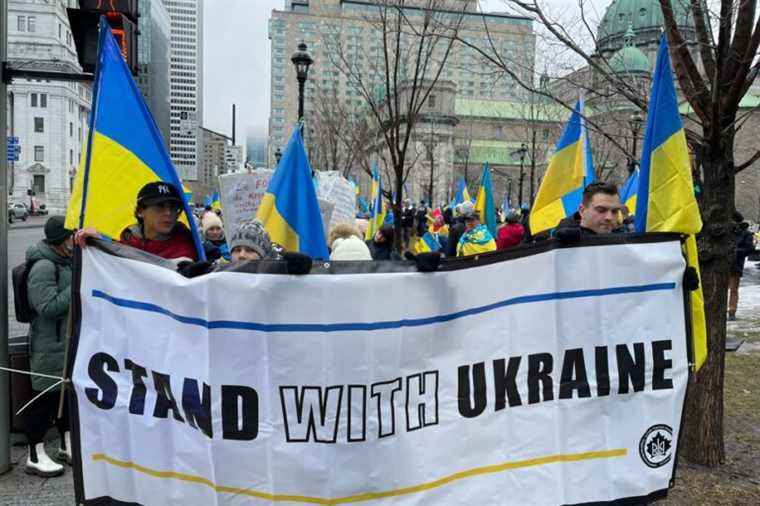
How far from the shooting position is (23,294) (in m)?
4.57

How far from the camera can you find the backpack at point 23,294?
4.56 meters

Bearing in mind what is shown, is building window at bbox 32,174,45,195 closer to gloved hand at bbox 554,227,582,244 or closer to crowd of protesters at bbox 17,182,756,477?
crowd of protesters at bbox 17,182,756,477

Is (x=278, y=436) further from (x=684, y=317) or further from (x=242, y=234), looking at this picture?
(x=684, y=317)

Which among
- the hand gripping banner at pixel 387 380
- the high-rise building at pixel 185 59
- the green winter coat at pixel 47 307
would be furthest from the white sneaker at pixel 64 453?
the high-rise building at pixel 185 59

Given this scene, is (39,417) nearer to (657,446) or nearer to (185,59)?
(657,446)

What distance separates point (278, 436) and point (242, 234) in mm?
1509

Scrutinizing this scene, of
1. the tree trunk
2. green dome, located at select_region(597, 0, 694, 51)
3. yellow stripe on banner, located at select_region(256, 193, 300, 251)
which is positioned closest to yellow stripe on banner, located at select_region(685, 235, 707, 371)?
the tree trunk

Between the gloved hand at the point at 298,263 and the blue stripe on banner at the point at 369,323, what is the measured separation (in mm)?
245

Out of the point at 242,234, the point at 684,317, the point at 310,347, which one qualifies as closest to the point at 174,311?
the point at 310,347

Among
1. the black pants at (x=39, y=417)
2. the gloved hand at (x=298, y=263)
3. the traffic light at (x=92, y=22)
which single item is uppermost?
the traffic light at (x=92, y=22)

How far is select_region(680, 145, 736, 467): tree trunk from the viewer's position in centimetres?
450

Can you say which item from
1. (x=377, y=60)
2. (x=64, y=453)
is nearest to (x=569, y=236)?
(x=64, y=453)

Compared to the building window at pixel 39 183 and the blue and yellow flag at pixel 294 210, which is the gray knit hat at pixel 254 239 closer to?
the blue and yellow flag at pixel 294 210

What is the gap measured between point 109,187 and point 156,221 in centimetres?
34
